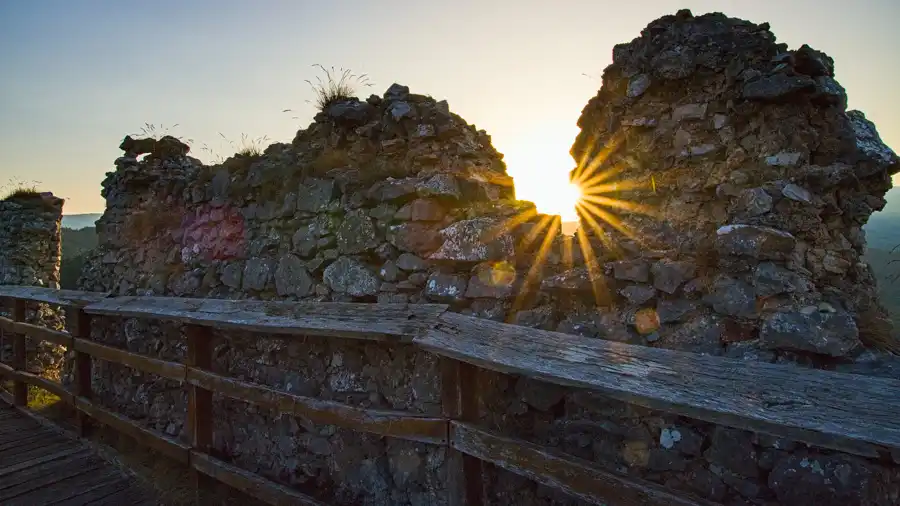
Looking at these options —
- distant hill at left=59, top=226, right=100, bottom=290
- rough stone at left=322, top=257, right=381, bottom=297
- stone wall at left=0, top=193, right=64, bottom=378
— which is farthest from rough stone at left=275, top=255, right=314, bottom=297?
distant hill at left=59, top=226, right=100, bottom=290

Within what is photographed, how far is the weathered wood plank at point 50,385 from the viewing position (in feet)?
16.9

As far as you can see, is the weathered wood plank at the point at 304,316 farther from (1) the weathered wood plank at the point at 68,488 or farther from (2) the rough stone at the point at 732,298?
(2) the rough stone at the point at 732,298

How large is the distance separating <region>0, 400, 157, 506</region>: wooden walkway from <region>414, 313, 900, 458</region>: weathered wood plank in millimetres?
3534

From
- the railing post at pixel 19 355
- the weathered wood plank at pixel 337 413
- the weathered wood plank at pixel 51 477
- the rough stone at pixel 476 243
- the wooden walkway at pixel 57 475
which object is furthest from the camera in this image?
the railing post at pixel 19 355

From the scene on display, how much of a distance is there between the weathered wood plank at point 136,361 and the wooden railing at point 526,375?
0.02 m

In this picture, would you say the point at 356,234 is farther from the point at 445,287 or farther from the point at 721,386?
the point at 721,386

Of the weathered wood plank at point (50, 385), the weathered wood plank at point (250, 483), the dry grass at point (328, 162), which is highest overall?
the dry grass at point (328, 162)

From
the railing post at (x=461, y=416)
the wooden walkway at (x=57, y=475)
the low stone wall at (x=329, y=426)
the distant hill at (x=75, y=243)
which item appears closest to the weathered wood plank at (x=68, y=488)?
the wooden walkway at (x=57, y=475)

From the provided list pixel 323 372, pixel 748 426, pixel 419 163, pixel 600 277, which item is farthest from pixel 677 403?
pixel 419 163

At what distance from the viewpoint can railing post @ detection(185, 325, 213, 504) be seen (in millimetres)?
3754

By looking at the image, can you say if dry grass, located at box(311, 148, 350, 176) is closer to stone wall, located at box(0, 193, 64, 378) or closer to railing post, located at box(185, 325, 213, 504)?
railing post, located at box(185, 325, 213, 504)

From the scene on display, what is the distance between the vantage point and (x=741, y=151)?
11.4 ft

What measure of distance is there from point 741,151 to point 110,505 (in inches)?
216

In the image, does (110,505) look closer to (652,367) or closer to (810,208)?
(652,367)
